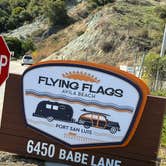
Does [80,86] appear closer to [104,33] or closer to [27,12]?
[104,33]

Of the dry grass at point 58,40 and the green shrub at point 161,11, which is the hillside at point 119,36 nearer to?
the green shrub at point 161,11

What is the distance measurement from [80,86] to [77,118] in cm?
53

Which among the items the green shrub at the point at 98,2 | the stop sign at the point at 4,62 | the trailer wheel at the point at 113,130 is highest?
the stop sign at the point at 4,62

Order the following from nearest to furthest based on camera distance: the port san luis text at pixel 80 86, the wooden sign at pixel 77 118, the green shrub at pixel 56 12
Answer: the wooden sign at pixel 77 118 < the port san luis text at pixel 80 86 < the green shrub at pixel 56 12

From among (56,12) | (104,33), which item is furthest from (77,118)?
(56,12)

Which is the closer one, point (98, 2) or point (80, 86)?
point (80, 86)

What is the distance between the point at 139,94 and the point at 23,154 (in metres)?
2.26

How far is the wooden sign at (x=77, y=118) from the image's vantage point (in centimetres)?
923

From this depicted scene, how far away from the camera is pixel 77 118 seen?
376 inches

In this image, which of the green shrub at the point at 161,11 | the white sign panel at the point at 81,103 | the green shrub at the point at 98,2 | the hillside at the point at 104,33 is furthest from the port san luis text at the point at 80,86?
the green shrub at the point at 98,2

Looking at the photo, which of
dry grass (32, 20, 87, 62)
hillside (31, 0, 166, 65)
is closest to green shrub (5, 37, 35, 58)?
dry grass (32, 20, 87, 62)

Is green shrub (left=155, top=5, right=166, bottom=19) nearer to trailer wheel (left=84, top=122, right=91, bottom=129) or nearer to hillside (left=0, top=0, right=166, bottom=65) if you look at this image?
hillside (left=0, top=0, right=166, bottom=65)

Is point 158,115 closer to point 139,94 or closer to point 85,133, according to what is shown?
point 139,94

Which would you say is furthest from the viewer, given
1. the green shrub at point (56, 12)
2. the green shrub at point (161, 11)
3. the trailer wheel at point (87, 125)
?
the green shrub at point (56, 12)
